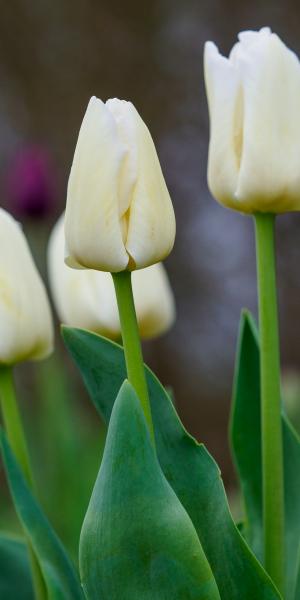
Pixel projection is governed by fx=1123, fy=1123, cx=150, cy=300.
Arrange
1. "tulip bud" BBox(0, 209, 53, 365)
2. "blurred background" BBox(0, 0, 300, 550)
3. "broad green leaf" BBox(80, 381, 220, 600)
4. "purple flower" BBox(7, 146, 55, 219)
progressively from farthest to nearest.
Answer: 1. "blurred background" BBox(0, 0, 300, 550)
2. "purple flower" BBox(7, 146, 55, 219)
3. "tulip bud" BBox(0, 209, 53, 365)
4. "broad green leaf" BBox(80, 381, 220, 600)

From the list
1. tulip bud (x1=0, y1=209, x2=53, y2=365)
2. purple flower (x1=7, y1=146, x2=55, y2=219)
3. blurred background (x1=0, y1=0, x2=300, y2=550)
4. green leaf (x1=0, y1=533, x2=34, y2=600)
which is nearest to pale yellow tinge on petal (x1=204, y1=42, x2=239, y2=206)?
tulip bud (x1=0, y1=209, x2=53, y2=365)

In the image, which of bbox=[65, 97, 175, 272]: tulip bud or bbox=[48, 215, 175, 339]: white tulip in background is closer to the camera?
bbox=[65, 97, 175, 272]: tulip bud

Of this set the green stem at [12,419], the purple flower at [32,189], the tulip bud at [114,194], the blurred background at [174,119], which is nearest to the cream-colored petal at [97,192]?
the tulip bud at [114,194]

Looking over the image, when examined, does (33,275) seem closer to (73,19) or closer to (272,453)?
(272,453)

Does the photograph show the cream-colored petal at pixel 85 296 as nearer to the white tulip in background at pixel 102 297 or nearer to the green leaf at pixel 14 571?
the white tulip in background at pixel 102 297

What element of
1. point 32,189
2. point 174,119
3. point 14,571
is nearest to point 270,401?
point 14,571

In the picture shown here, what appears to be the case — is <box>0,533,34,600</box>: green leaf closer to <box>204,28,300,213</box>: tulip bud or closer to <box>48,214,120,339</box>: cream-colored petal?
<box>48,214,120,339</box>: cream-colored petal

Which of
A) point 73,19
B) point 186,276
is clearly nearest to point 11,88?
point 73,19
